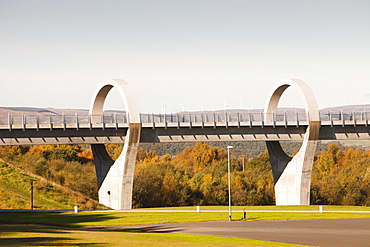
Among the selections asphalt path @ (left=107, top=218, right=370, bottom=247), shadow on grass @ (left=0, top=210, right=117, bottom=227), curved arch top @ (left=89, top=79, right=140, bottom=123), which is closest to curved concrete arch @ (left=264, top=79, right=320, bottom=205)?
asphalt path @ (left=107, top=218, right=370, bottom=247)

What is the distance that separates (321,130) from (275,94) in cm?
671

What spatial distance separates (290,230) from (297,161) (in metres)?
22.7

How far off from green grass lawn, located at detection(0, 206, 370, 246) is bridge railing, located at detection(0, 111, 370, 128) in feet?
28.7

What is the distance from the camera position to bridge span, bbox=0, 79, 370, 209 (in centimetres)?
5738

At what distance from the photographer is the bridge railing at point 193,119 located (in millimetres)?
57875

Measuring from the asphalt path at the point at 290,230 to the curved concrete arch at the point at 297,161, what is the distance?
14.2 m

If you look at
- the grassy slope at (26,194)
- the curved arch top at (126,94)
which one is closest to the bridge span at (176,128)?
the curved arch top at (126,94)

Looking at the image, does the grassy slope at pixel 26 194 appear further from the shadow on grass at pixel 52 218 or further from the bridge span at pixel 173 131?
the shadow on grass at pixel 52 218

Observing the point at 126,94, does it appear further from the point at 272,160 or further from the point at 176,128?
the point at 272,160

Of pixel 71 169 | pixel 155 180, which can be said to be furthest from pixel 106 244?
pixel 71 169

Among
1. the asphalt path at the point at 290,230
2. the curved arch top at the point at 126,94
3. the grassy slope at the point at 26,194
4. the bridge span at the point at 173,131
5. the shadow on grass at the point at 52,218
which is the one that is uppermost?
the curved arch top at the point at 126,94

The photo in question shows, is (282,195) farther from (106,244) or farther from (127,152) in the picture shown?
(106,244)

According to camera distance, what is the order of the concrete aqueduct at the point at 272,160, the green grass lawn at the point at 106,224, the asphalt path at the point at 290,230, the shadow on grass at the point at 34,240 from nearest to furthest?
the shadow on grass at the point at 34,240 < the green grass lawn at the point at 106,224 < the asphalt path at the point at 290,230 < the concrete aqueduct at the point at 272,160

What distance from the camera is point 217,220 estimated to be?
48938 millimetres
